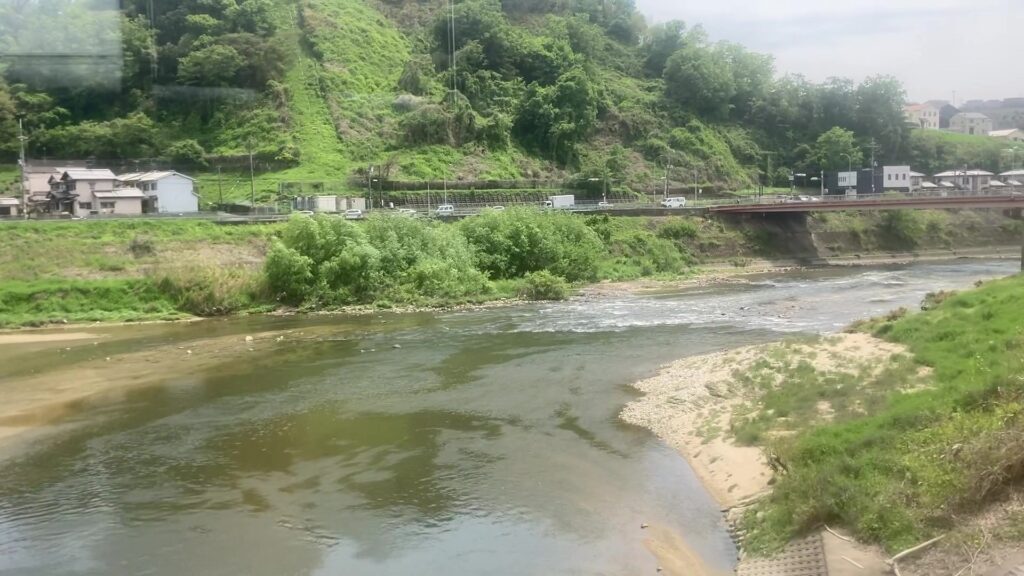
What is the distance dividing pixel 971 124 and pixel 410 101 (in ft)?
331

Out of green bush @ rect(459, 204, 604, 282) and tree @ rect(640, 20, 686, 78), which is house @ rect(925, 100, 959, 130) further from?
green bush @ rect(459, 204, 604, 282)

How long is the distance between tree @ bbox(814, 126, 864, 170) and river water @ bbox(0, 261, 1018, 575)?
62.7m

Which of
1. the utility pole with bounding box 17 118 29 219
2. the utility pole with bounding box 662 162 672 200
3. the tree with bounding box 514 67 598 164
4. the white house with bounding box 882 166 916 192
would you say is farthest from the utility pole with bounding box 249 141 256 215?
the white house with bounding box 882 166 916 192

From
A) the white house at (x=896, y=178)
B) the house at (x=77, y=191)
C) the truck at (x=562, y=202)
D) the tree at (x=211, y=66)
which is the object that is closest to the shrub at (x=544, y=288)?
the truck at (x=562, y=202)

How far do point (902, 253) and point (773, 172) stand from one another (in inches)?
1066

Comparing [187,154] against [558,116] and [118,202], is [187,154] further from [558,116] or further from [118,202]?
[558,116]

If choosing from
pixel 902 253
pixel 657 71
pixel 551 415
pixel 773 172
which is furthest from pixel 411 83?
pixel 551 415

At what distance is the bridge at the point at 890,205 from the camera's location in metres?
49.0

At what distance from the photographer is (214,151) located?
66.3m

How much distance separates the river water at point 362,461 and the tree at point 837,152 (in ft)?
206

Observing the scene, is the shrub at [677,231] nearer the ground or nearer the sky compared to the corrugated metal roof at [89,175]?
nearer the ground

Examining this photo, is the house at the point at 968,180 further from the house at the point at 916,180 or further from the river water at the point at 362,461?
the river water at the point at 362,461

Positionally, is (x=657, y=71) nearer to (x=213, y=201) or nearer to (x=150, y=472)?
(x=213, y=201)

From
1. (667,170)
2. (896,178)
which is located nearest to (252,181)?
(667,170)
